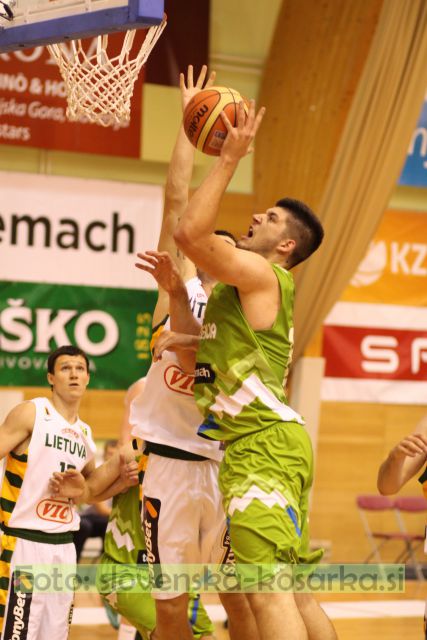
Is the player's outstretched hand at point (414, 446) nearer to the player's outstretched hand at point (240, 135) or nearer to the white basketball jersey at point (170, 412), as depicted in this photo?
the white basketball jersey at point (170, 412)

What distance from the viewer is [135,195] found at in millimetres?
10445

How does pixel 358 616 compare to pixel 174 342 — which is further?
pixel 358 616

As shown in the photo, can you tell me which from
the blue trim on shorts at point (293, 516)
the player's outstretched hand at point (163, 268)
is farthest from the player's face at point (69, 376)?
the blue trim on shorts at point (293, 516)

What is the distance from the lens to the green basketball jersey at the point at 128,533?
5551 mm

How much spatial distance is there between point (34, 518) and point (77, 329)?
511cm

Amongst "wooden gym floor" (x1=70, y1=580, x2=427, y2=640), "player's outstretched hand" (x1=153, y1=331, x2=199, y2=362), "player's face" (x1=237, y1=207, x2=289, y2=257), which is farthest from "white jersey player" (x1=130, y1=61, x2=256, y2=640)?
"wooden gym floor" (x1=70, y1=580, x2=427, y2=640)

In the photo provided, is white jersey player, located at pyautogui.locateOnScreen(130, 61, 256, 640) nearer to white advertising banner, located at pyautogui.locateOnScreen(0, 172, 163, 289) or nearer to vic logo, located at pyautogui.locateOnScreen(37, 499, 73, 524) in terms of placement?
vic logo, located at pyautogui.locateOnScreen(37, 499, 73, 524)

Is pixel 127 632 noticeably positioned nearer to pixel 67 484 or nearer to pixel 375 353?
pixel 67 484

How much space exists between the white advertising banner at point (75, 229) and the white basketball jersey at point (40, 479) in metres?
4.96

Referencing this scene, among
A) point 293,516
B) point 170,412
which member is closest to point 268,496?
point 293,516

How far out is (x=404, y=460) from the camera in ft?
15.2

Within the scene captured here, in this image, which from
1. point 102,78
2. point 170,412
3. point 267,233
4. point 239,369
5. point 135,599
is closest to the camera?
point 239,369

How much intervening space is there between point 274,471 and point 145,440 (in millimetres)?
966

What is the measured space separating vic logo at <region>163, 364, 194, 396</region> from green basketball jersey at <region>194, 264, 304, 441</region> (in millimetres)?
452
